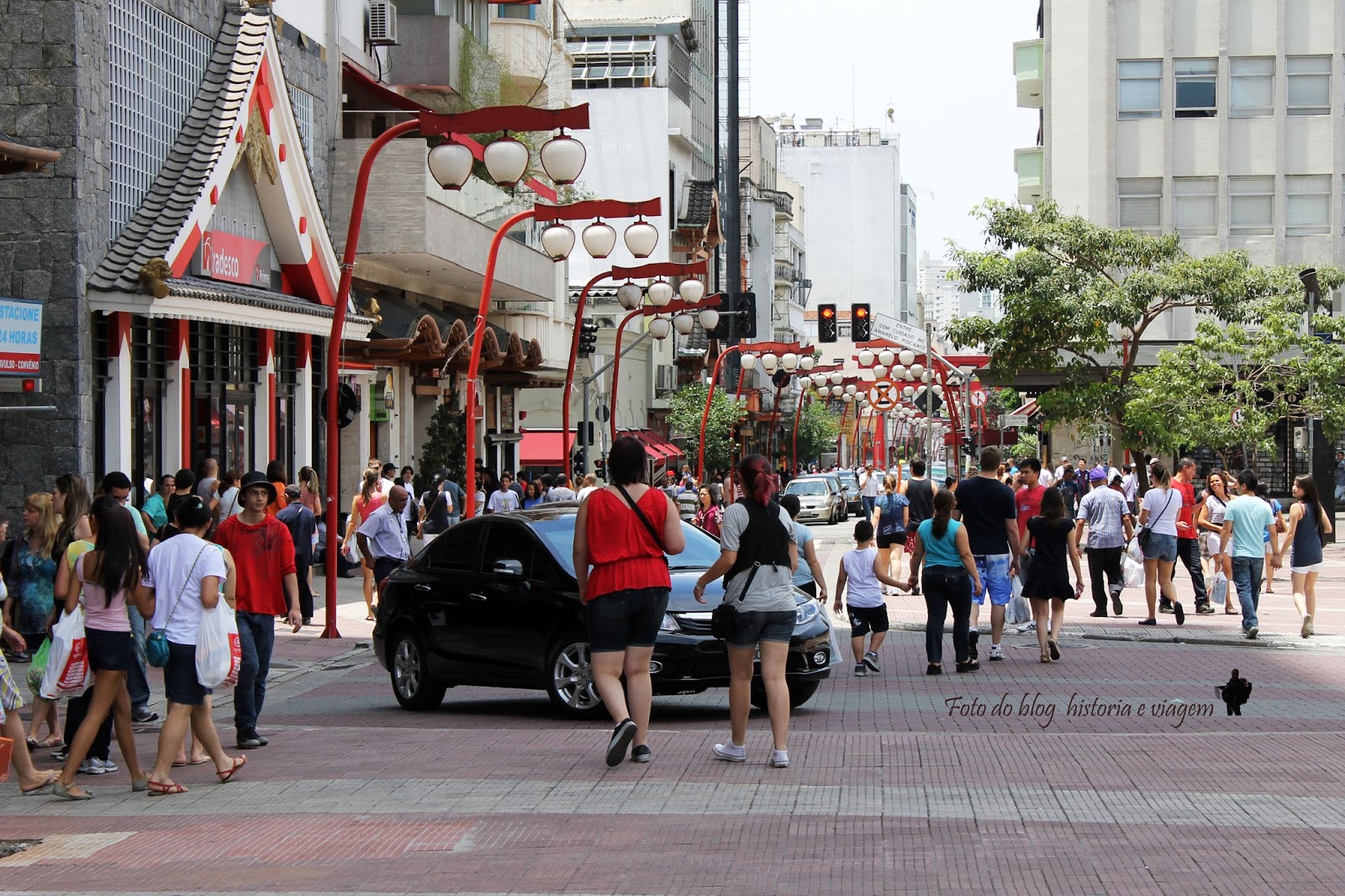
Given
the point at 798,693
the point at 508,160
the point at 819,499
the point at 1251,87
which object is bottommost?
the point at 819,499

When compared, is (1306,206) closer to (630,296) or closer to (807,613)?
(630,296)

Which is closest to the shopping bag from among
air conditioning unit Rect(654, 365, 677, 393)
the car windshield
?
the car windshield

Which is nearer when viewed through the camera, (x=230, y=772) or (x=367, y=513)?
(x=230, y=772)

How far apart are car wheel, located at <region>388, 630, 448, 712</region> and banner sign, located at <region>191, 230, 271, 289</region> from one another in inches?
428

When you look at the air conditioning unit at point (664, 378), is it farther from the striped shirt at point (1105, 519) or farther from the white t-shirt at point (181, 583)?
the white t-shirt at point (181, 583)

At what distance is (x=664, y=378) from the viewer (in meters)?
80.4

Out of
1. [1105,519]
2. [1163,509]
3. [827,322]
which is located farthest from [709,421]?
[1163,509]

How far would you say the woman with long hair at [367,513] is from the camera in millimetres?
21500

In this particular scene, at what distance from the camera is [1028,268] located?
121 feet

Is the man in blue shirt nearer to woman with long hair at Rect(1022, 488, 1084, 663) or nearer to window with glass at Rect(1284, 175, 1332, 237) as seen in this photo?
woman with long hair at Rect(1022, 488, 1084, 663)

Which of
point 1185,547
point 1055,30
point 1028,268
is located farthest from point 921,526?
point 1055,30

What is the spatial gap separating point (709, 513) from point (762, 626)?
1942cm

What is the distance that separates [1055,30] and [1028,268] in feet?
53.5

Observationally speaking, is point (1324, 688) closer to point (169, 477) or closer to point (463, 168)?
point (463, 168)
